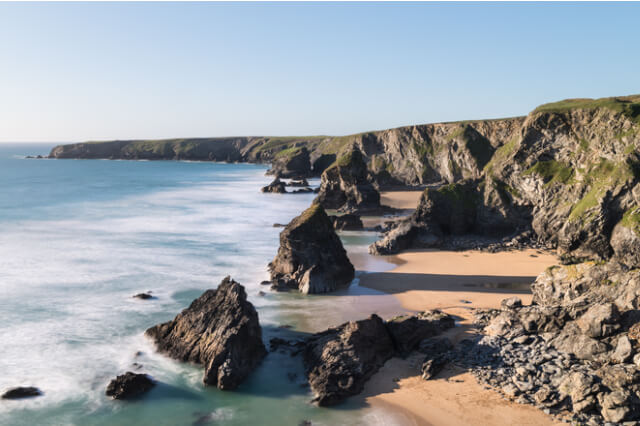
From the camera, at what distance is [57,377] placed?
23391 millimetres

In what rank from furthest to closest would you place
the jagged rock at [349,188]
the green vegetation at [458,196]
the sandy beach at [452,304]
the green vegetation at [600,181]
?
1. the jagged rock at [349,188]
2. the green vegetation at [458,196]
3. the green vegetation at [600,181]
4. the sandy beach at [452,304]

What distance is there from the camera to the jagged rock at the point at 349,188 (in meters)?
74.0

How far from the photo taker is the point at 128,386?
69.8 feet

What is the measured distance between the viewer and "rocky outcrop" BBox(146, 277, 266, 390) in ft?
71.6

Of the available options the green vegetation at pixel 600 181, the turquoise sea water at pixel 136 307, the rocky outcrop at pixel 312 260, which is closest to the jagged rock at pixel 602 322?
the turquoise sea water at pixel 136 307

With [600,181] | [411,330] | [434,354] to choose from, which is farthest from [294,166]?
[434,354]

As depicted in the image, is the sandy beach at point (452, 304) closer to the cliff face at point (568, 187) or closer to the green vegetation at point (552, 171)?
the cliff face at point (568, 187)

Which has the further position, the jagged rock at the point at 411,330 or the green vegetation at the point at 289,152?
Result: the green vegetation at the point at 289,152

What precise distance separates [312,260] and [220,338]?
13.6 m

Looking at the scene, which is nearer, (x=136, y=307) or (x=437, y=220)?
(x=136, y=307)

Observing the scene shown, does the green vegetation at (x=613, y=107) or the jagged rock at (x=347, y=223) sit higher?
the green vegetation at (x=613, y=107)

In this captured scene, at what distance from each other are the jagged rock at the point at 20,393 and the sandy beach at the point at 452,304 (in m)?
15.3

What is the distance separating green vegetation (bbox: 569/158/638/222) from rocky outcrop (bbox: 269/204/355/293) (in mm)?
22090

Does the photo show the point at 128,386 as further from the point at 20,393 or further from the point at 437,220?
the point at 437,220
